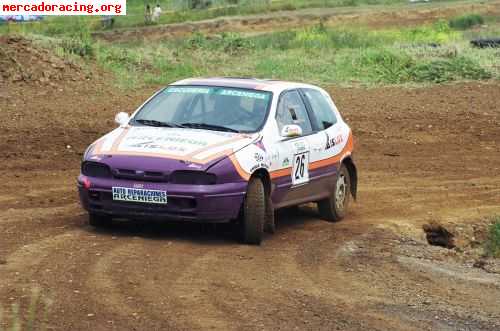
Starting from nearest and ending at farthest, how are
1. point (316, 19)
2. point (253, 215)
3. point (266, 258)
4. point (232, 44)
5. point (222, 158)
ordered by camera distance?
point (266, 258) < point (222, 158) < point (253, 215) < point (232, 44) < point (316, 19)

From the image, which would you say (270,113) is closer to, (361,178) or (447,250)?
(447,250)

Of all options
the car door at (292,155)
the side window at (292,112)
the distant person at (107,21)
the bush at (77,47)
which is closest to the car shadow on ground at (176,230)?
the car door at (292,155)

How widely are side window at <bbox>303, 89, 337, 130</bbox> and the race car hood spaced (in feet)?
5.56

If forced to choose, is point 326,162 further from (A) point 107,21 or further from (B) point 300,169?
(A) point 107,21

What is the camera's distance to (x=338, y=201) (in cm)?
1362

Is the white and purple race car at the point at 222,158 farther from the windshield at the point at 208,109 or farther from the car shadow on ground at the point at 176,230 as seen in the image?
the car shadow on ground at the point at 176,230

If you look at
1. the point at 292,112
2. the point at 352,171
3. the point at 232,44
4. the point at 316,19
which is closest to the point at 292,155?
the point at 292,112

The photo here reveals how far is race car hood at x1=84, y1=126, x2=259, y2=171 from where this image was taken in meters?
11.0

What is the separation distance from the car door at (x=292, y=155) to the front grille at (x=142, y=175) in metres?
1.30

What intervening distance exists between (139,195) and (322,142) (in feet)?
9.13

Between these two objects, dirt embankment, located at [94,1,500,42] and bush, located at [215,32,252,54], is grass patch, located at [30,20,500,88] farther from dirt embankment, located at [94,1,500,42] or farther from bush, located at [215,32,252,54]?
dirt embankment, located at [94,1,500,42]

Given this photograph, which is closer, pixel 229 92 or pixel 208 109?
pixel 208 109

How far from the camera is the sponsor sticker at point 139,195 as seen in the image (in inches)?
428

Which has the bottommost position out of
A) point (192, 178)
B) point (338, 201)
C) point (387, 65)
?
point (387, 65)
